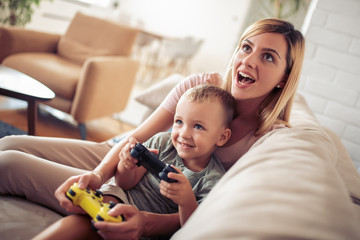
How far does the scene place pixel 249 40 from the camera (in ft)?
3.24

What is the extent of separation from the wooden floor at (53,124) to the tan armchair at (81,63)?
0.22 m

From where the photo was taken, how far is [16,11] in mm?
3551

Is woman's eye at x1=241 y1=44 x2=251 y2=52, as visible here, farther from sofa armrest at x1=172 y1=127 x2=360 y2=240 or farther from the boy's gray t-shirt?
sofa armrest at x1=172 y1=127 x2=360 y2=240

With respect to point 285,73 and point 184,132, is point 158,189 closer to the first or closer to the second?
point 184,132

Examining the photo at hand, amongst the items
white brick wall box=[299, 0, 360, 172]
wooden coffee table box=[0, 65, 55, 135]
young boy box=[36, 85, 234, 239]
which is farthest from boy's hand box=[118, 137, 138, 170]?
white brick wall box=[299, 0, 360, 172]

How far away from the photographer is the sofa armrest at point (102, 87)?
2.16 metres

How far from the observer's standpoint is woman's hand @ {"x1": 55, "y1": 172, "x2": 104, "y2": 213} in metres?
0.70

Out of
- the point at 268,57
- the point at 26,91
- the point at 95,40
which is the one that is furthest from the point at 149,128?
the point at 95,40

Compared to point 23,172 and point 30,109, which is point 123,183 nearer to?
point 23,172

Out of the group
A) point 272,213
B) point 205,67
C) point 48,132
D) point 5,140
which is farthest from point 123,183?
point 205,67

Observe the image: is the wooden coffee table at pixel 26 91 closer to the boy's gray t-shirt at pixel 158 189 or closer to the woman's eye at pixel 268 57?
the boy's gray t-shirt at pixel 158 189

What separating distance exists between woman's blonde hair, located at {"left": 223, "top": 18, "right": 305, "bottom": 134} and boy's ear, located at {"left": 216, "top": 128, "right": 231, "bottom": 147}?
0.36ft

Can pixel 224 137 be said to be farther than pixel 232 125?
No

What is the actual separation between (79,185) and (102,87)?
1.64 meters
